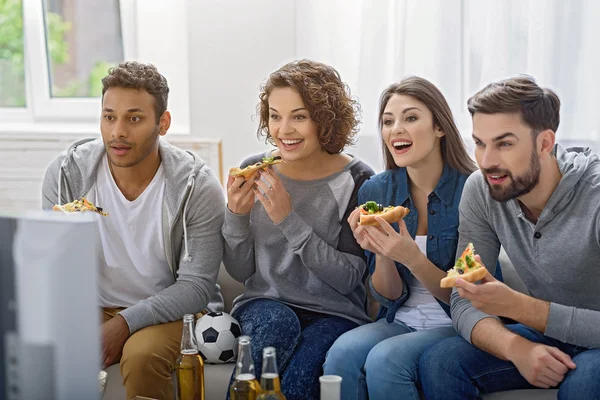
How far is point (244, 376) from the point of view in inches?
62.1

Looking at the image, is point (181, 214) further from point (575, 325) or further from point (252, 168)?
point (575, 325)

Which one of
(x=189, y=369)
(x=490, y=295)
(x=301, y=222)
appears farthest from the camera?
(x=301, y=222)

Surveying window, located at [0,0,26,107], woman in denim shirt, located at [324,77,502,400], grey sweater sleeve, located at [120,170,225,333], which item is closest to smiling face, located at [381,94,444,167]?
woman in denim shirt, located at [324,77,502,400]

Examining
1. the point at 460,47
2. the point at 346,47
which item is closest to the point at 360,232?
the point at 460,47

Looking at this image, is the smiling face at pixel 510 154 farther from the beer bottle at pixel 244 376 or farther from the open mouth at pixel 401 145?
the beer bottle at pixel 244 376

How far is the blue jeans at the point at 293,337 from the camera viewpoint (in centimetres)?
216

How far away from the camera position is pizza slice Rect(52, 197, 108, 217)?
7.34 feet

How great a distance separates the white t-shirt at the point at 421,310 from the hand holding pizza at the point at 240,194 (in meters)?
0.57

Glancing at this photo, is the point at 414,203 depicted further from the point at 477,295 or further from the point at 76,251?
the point at 76,251

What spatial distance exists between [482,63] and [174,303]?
6.10 feet

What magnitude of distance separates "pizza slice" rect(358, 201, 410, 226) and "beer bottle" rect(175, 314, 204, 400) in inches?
24.8

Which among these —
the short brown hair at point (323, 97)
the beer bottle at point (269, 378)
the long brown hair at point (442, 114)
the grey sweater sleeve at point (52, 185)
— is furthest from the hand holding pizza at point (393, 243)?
the grey sweater sleeve at point (52, 185)

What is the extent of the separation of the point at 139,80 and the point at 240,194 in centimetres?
53

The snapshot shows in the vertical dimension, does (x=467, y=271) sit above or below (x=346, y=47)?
below
